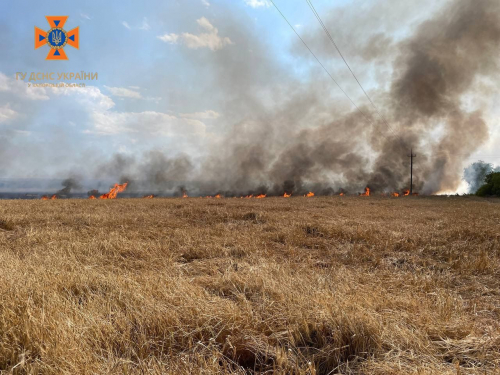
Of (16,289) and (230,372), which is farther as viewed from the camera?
(16,289)

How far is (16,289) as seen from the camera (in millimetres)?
3389

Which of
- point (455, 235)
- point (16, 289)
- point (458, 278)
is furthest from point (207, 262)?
point (455, 235)

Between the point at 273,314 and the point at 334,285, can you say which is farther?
the point at 334,285

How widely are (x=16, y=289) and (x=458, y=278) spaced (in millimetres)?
6536

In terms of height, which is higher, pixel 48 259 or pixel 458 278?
pixel 48 259

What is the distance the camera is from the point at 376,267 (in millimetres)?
5539

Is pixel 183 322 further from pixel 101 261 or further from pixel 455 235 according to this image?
→ pixel 455 235

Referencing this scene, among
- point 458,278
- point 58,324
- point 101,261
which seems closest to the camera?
point 58,324

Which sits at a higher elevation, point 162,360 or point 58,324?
point 58,324

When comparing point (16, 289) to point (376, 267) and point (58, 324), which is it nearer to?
point (58, 324)

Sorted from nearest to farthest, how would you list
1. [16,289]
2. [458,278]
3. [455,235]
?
1. [16,289]
2. [458,278]
3. [455,235]

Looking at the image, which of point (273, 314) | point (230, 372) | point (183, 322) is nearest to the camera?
point (230, 372)

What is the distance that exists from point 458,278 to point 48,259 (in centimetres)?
710

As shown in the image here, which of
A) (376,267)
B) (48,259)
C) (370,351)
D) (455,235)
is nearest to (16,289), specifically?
(48,259)
